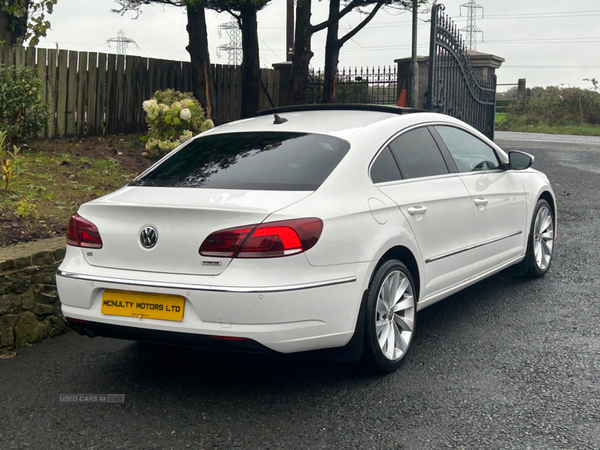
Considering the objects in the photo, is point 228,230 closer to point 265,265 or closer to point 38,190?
point 265,265

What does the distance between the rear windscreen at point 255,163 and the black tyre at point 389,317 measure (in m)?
0.70

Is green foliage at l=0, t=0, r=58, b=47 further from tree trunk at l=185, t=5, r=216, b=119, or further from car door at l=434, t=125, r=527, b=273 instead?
car door at l=434, t=125, r=527, b=273

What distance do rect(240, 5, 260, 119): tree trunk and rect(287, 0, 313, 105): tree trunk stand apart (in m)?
0.80

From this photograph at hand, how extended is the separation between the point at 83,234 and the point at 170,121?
5.45 meters

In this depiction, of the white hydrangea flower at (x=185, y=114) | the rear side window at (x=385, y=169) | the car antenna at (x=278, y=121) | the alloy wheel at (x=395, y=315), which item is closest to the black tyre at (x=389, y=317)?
the alloy wheel at (x=395, y=315)

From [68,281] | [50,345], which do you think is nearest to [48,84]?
[50,345]

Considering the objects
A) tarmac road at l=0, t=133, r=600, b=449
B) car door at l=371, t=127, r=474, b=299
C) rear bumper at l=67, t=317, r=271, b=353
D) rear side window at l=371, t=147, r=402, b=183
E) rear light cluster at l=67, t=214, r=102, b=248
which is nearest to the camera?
tarmac road at l=0, t=133, r=600, b=449

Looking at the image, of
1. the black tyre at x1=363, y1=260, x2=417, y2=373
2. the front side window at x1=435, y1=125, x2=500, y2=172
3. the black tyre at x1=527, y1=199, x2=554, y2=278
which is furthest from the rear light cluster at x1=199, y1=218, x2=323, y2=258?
the black tyre at x1=527, y1=199, x2=554, y2=278

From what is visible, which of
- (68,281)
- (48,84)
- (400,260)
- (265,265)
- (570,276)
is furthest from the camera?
(48,84)

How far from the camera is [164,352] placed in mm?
4785

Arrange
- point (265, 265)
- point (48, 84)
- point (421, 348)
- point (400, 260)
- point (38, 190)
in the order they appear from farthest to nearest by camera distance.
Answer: point (48, 84) → point (38, 190) → point (421, 348) → point (400, 260) → point (265, 265)

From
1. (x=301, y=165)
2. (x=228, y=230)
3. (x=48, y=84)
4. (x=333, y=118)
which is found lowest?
(x=228, y=230)

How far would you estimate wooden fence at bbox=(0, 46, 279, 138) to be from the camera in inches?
426

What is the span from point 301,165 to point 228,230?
2.52 feet
